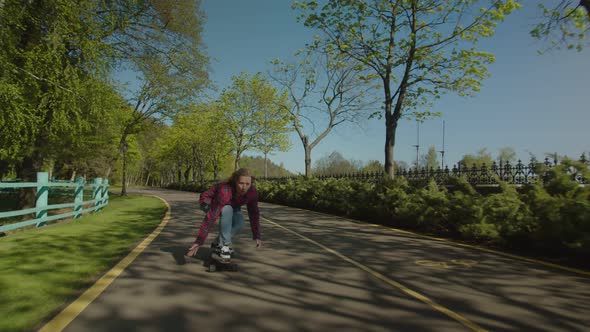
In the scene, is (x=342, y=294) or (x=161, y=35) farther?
(x=161, y=35)

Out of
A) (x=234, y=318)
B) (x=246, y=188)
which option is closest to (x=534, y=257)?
(x=246, y=188)

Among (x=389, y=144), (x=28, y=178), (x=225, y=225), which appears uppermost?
(x=389, y=144)

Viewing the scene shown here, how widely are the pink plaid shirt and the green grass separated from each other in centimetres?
152

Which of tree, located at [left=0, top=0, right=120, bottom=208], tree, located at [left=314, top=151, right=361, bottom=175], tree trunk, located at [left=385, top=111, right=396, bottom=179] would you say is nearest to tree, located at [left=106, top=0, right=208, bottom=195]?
tree, located at [left=0, top=0, right=120, bottom=208]

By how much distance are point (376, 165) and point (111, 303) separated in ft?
306

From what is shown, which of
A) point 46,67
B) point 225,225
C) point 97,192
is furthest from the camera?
point 97,192

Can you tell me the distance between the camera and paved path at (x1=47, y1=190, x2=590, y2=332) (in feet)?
13.0

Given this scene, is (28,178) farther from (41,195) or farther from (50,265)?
(50,265)

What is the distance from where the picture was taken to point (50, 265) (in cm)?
618

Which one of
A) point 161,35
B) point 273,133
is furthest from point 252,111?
point 161,35

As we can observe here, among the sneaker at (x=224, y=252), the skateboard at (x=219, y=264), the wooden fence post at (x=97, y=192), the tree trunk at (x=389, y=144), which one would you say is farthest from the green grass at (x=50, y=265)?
the tree trunk at (x=389, y=144)

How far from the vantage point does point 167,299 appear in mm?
4707

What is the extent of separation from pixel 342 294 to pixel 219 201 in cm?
232

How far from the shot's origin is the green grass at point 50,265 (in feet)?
13.5
